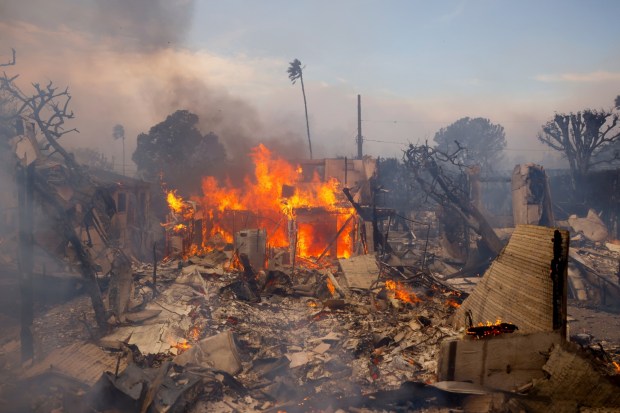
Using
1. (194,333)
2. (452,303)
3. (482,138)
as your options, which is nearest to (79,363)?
(194,333)

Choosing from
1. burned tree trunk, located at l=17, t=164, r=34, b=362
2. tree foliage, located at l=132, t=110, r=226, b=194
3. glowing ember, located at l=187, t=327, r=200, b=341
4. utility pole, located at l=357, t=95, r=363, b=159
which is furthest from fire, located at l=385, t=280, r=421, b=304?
tree foliage, located at l=132, t=110, r=226, b=194

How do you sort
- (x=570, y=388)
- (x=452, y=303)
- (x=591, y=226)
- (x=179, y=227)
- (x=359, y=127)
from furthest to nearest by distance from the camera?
(x=359, y=127) → (x=591, y=226) → (x=179, y=227) → (x=452, y=303) → (x=570, y=388)

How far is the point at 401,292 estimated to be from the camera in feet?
36.8

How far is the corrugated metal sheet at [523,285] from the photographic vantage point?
225 inches

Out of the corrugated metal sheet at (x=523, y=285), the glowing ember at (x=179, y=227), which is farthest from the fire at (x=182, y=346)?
the glowing ember at (x=179, y=227)

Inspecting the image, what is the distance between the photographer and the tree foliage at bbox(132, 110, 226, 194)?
40.1 metres

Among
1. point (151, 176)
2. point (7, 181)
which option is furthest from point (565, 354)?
point (151, 176)

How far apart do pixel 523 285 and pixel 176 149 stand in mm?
40404

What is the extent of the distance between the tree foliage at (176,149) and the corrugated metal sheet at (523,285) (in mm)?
35252

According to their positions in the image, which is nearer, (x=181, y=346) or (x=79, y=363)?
A: (x=79, y=363)

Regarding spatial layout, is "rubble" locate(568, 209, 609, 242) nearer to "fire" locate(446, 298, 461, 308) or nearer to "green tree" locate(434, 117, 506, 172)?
"fire" locate(446, 298, 461, 308)

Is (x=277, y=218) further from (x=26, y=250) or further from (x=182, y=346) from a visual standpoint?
(x=26, y=250)

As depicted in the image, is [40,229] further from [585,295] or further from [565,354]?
[585,295]

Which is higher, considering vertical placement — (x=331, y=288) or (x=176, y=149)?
(x=176, y=149)
